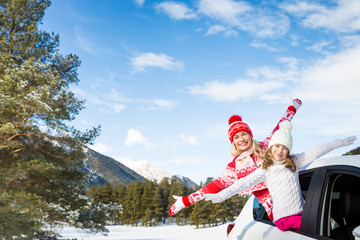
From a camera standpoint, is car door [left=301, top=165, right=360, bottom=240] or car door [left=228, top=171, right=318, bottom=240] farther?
car door [left=228, top=171, right=318, bottom=240]

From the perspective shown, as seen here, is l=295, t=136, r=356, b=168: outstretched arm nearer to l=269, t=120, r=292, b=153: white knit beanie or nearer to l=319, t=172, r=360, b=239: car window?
l=269, t=120, r=292, b=153: white knit beanie

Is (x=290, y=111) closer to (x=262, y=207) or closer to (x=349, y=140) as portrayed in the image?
(x=349, y=140)

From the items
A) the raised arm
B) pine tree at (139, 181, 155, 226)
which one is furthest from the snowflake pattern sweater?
pine tree at (139, 181, 155, 226)

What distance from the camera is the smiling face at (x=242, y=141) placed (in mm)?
3751

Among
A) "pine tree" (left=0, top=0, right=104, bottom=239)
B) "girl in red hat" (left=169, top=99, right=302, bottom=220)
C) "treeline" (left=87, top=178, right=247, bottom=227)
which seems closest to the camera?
"girl in red hat" (left=169, top=99, right=302, bottom=220)

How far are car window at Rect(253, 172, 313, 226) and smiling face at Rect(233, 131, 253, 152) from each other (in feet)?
1.93

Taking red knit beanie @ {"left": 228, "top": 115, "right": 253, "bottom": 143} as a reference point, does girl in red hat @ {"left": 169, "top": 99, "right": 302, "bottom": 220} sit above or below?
below

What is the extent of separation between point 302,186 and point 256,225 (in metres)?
0.62

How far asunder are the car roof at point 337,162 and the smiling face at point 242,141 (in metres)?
0.95

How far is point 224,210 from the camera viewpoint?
5131 centimetres

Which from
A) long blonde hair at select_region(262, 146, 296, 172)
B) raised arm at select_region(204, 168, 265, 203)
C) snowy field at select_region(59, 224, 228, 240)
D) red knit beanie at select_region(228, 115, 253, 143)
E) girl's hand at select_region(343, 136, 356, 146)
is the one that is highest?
red knit beanie at select_region(228, 115, 253, 143)

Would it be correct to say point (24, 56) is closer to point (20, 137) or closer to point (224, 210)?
point (20, 137)

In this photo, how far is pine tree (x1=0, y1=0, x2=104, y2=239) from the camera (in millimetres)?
11422

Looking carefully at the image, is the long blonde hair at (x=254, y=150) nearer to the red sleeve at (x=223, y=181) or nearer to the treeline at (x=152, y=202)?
the red sleeve at (x=223, y=181)
